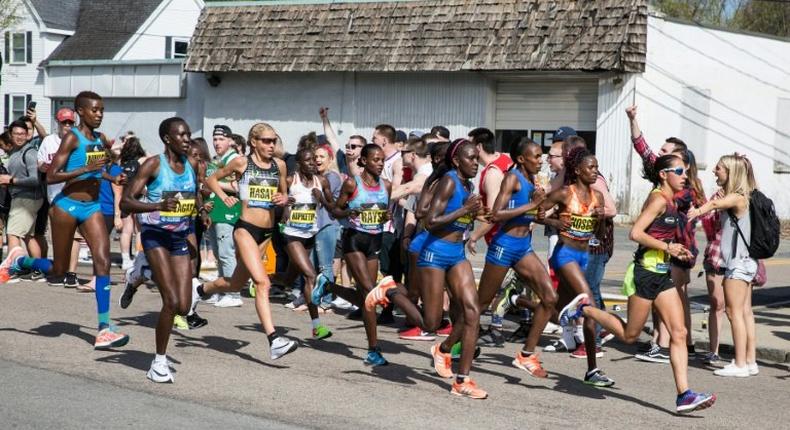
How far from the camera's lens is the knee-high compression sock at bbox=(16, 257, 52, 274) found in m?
10.7

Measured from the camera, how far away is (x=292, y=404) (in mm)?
7777

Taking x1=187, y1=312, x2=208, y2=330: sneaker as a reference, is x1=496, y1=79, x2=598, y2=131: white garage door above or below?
above

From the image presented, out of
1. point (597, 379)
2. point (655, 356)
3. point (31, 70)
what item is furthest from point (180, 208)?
point (31, 70)

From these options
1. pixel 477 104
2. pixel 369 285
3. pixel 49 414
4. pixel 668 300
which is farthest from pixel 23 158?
pixel 477 104

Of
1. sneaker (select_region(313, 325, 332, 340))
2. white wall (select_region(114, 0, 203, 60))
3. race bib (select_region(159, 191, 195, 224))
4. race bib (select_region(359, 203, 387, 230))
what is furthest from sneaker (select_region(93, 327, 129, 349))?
white wall (select_region(114, 0, 203, 60))

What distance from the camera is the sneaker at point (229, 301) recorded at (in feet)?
42.4

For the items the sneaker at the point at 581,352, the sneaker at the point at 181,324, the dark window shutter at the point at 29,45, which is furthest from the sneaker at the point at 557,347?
the dark window shutter at the point at 29,45

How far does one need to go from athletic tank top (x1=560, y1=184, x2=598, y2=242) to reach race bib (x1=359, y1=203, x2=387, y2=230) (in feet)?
5.89

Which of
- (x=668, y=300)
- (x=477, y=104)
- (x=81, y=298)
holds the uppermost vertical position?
(x=477, y=104)

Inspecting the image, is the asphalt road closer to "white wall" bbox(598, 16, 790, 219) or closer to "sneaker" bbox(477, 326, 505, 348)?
"sneaker" bbox(477, 326, 505, 348)

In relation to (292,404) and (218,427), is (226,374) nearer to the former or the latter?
(292,404)

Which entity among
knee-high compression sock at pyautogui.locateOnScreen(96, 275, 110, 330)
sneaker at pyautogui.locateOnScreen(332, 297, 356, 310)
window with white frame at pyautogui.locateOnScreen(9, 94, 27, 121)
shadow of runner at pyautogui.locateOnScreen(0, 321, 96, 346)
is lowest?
sneaker at pyautogui.locateOnScreen(332, 297, 356, 310)

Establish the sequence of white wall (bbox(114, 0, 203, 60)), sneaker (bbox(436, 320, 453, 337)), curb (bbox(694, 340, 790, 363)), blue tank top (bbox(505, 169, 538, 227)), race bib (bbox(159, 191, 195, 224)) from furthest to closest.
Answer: white wall (bbox(114, 0, 203, 60)) < sneaker (bbox(436, 320, 453, 337)) < curb (bbox(694, 340, 790, 363)) < blue tank top (bbox(505, 169, 538, 227)) < race bib (bbox(159, 191, 195, 224))

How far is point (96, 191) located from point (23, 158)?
13.5ft
